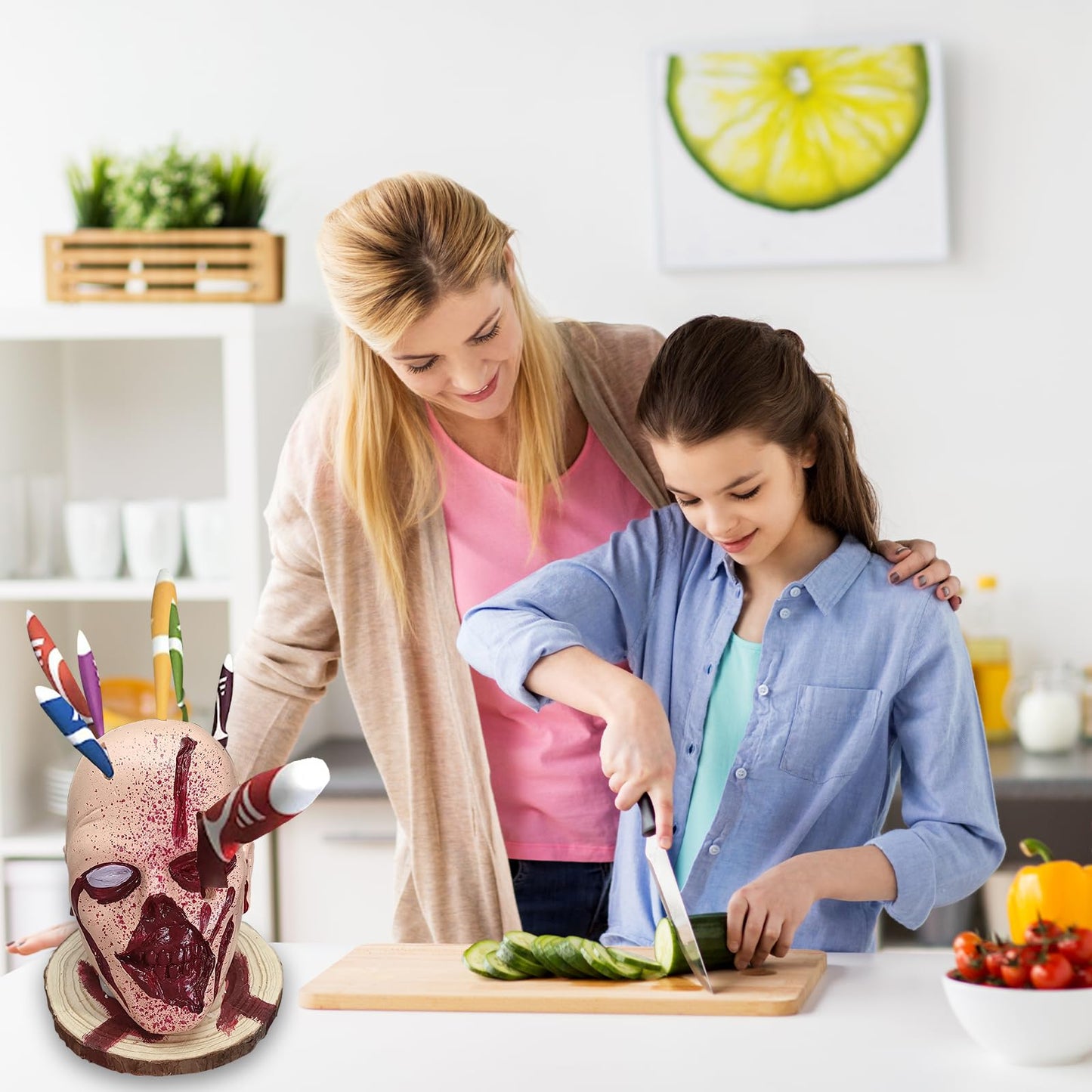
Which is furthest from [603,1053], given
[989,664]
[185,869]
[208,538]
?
[989,664]

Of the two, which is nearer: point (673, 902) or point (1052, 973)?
point (1052, 973)

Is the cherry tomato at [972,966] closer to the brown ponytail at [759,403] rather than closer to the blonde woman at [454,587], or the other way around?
the brown ponytail at [759,403]

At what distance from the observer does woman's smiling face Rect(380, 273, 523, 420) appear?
1.34 m

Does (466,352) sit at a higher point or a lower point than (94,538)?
higher

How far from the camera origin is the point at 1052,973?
3.13 ft

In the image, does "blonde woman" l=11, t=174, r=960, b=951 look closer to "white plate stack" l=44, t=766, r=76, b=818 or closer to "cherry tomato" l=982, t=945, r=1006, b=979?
"cherry tomato" l=982, t=945, r=1006, b=979

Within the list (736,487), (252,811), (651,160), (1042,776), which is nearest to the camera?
(252,811)

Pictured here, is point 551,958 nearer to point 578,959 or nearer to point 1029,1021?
point 578,959

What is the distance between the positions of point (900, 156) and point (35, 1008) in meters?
2.28

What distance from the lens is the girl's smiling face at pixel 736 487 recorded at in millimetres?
1286

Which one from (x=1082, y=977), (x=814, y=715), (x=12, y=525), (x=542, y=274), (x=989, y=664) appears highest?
(x=542, y=274)

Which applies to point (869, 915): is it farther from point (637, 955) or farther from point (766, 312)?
point (766, 312)

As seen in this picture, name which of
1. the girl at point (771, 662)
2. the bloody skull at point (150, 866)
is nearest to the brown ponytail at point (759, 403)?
the girl at point (771, 662)

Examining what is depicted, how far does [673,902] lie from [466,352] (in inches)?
22.8
